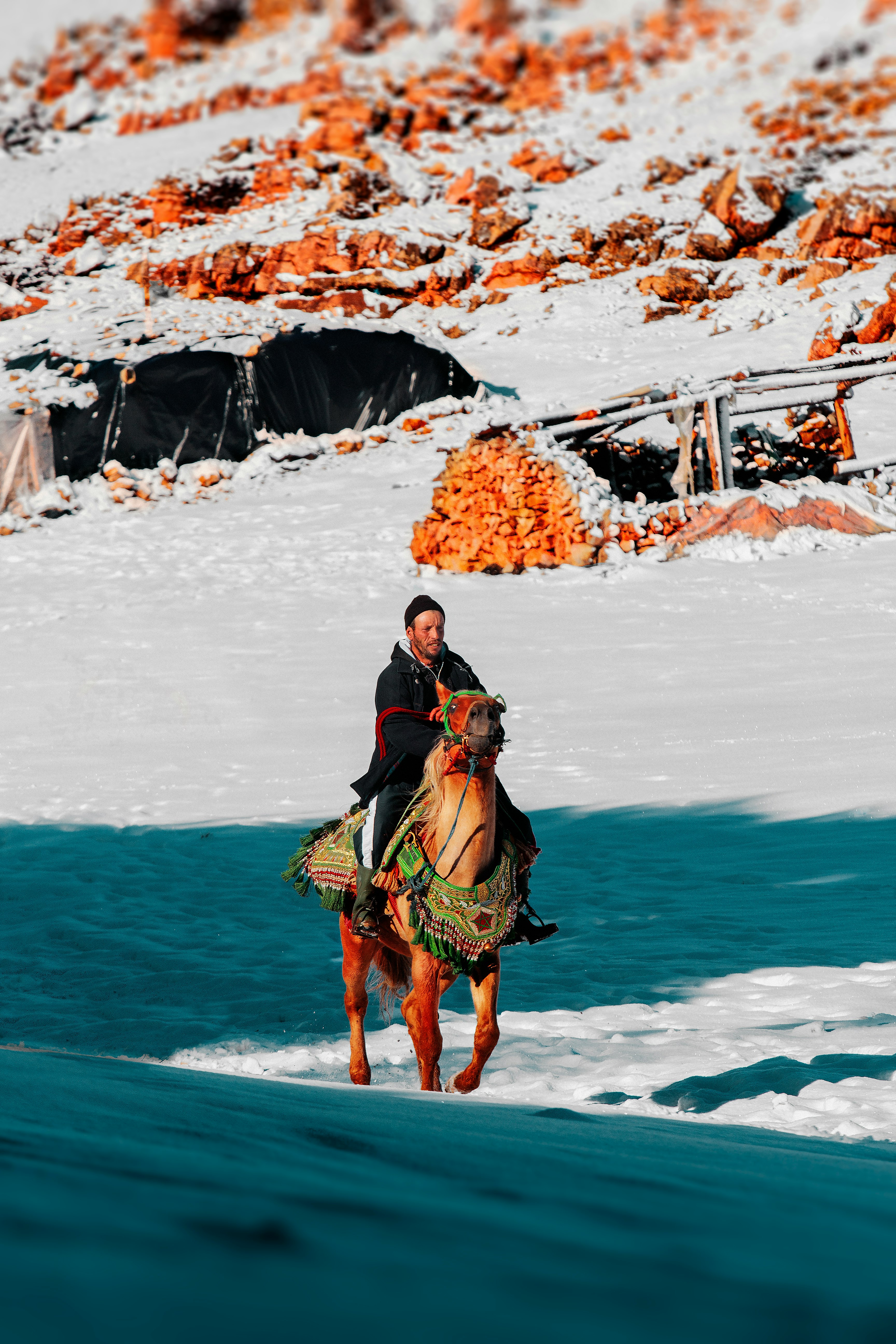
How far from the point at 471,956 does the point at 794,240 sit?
111ft

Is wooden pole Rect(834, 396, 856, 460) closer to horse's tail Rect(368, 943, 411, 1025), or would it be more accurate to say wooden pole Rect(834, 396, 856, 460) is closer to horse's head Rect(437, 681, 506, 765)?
horse's tail Rect(368, 943, 411, 1025)

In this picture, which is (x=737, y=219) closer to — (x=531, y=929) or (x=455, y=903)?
(x=531, y=929)

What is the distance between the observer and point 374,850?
4320mm

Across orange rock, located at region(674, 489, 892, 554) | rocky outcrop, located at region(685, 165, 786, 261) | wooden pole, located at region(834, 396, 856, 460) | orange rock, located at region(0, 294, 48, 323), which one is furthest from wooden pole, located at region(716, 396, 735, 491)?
orange rock, located at region(0, 294, 48, 323)

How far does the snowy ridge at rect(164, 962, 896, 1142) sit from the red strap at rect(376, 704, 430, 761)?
137 cm

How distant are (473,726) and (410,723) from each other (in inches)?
24.4

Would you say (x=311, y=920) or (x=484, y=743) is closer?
(x=484, y=743)

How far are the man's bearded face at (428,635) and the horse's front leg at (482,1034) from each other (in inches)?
49.7

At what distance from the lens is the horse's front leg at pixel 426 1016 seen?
405cm

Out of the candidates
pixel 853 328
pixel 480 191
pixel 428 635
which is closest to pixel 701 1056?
pixel 428 635

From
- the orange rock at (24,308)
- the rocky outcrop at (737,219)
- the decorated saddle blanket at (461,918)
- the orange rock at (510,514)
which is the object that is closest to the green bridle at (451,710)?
the decorated saddle blanket at (461,918)

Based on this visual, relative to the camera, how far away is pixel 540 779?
945 centimetres

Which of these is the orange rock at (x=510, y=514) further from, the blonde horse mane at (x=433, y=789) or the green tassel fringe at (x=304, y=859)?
the blonde horse mane at (x=433, y=789)

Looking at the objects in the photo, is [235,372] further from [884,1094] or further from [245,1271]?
[245,1271]
